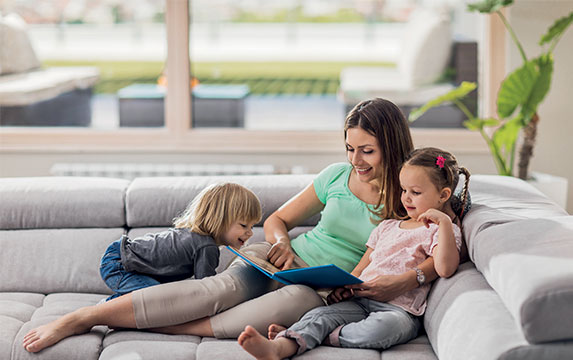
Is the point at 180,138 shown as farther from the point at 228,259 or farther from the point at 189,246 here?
the point at 189,246

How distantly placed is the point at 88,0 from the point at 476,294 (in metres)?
3.14

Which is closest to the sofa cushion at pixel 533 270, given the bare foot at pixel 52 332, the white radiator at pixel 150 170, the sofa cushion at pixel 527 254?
the sofa cushion at pixel 527 254

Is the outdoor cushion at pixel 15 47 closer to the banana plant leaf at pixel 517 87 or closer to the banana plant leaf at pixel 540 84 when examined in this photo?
the banana plant leaf at pixel 517 87

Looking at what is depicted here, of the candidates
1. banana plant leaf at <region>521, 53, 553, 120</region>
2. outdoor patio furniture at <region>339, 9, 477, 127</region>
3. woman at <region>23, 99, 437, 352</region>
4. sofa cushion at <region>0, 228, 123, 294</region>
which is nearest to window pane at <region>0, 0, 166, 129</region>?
outdoor patio furniture at <region>339, 9, 477, 127</region>

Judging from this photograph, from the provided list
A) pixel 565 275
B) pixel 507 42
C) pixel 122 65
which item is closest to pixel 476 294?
pixel 565 275

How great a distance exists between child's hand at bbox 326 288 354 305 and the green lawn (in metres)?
2.17

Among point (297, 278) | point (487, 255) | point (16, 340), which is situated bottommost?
point (16, 340)

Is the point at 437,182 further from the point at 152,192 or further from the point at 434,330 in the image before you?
the point at 152,192

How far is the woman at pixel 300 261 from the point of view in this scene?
2.03 metres

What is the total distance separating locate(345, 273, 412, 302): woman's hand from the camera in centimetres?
204

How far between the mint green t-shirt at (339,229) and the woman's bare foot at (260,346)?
0.55m

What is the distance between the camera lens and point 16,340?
79.6 inches

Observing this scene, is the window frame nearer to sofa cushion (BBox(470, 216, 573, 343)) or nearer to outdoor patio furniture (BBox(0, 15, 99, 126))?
outdoor patio furniture (BBox(0, 15, 99, 126))

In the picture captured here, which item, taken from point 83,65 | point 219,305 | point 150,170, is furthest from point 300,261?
point 83,65
